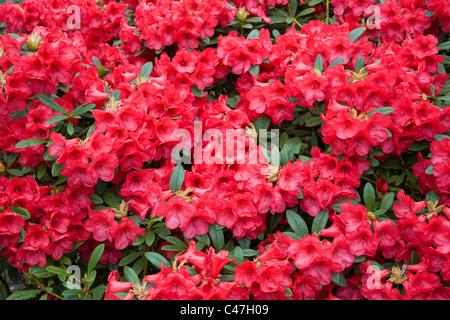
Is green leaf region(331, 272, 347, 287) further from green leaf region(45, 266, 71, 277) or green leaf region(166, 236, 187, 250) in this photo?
green leaf region(45, 266, 71, 277)

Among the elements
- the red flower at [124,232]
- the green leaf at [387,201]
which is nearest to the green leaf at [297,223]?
the green leaf at [387,201]

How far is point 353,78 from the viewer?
1.48 m

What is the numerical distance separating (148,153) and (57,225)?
0.40 m

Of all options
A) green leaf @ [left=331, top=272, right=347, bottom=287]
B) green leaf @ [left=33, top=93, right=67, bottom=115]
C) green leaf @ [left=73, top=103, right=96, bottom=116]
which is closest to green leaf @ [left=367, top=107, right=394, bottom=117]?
green leaf @ [left=331, top=272, right=347, bottom=287]

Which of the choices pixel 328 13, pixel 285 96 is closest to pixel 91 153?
pixel 285 96

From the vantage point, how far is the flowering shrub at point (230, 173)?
49.2 inches

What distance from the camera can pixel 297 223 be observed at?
135 cm

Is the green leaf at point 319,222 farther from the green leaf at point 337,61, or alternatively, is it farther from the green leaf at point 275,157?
the green leaf at point 337,61

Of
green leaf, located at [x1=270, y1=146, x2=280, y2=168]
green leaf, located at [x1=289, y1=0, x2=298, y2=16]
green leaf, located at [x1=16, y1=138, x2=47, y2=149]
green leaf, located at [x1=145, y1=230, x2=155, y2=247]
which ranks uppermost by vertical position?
green leaf, located at [x1=289, y1=0, x2=298, y2=16]

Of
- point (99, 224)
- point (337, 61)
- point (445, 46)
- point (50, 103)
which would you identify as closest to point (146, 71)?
point (50, 103)

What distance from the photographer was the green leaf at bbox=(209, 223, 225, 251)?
52.4 inches

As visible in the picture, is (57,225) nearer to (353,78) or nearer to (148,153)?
(148,153)

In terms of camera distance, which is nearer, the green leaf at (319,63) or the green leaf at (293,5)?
the green leaf at (319,63)

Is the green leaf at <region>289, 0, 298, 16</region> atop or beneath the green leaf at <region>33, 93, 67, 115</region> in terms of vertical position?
atop
